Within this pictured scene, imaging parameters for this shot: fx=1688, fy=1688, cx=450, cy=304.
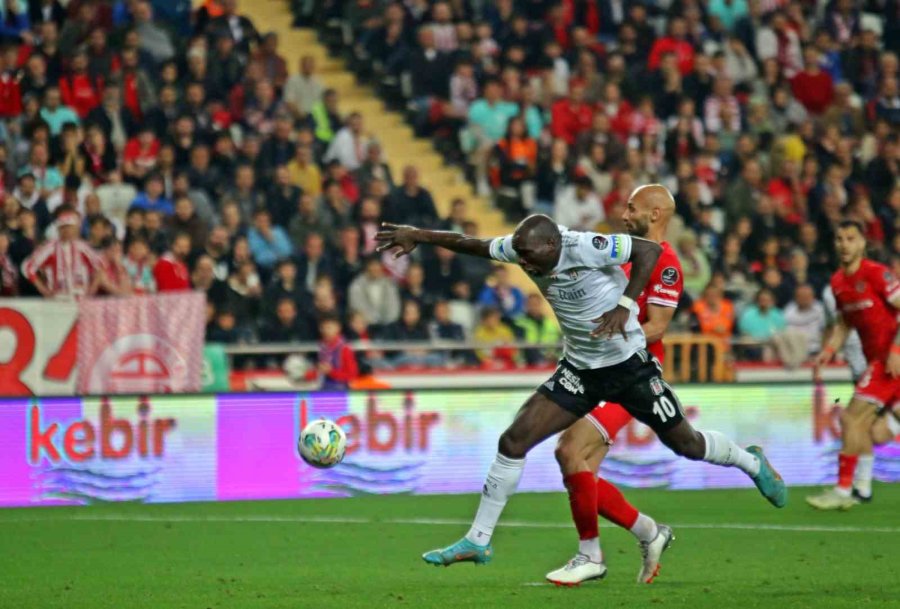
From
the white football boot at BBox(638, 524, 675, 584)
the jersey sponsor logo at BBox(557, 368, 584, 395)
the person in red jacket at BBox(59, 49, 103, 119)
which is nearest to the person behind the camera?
the jersey sponsor logo at BBox(557, 368, 584, 395)

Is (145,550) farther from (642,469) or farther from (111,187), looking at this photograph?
(111,187)

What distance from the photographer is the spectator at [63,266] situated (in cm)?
1650

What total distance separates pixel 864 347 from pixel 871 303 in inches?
17.9

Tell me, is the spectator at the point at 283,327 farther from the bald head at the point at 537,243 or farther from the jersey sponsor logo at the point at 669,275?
the bald head at the point at 537,243

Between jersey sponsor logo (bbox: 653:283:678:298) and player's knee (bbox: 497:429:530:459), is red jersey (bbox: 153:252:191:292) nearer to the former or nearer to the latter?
jersey sponsor logo (bbox: 653:283:678:298)

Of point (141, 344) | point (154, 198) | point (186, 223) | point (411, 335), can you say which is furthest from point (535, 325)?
point (141, 344)

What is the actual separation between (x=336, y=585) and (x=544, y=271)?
7.01ft

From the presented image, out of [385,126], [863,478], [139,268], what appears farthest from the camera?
[385,126]

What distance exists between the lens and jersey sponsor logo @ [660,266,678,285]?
32.4 ft

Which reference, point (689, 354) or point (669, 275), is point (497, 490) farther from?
point (689, 354)

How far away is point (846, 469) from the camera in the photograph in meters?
13.8

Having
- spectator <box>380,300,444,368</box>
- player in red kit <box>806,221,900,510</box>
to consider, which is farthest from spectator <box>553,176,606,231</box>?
player in red kit <box>806,221,900,510</box>

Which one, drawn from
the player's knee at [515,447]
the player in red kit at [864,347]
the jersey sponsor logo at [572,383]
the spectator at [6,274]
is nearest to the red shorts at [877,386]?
the player in red kit at [864,347]

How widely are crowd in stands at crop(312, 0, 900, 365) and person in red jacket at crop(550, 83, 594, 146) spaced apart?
A: 2 cm
